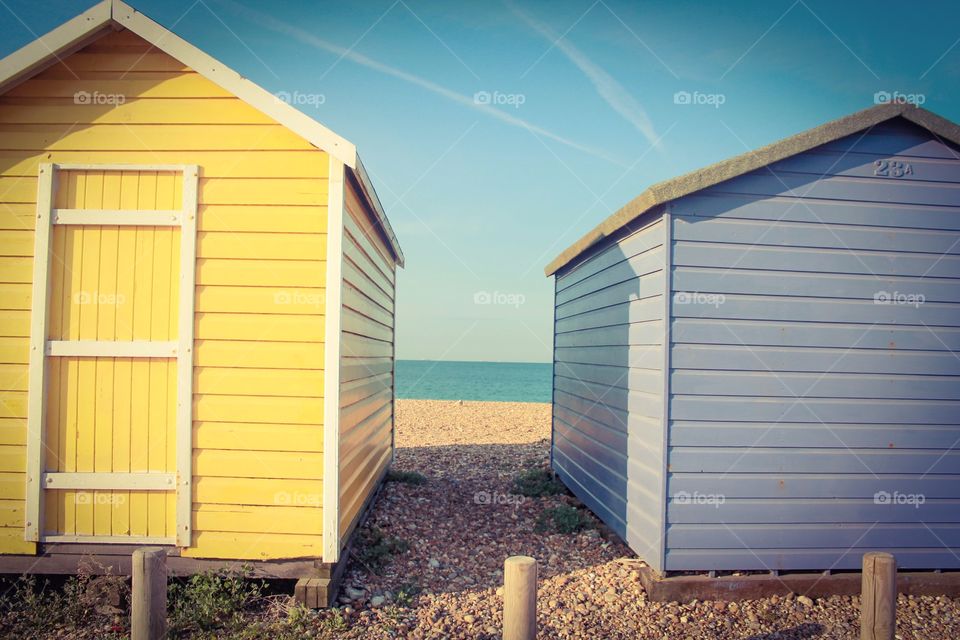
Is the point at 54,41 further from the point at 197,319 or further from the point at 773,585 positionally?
the point at 773,585

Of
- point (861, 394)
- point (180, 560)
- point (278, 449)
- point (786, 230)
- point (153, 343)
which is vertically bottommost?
point (180, 560)

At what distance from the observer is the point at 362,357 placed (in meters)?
6.63

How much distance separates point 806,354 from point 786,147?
1896mm

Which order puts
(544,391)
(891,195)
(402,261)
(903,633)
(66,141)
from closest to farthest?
1. (903,633)
2. (66,141)
3. (891,195)
4. (402,261)
5. (544,391)

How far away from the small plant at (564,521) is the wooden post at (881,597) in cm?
360

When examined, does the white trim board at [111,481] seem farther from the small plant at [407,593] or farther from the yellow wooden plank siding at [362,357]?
the small plant at [407,593]

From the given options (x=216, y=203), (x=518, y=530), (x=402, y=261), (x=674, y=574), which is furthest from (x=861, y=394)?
(x=402, y=261)

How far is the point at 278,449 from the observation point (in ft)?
16.1

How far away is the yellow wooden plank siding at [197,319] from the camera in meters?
4.91

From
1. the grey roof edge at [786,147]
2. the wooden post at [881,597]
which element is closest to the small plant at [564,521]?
the wooden post at [881,597]

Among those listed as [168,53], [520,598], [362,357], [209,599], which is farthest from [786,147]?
[209,599]

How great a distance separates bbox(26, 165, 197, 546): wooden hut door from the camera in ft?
16.2

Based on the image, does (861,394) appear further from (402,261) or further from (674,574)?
(402,261)

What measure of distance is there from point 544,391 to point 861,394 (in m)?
56.3
